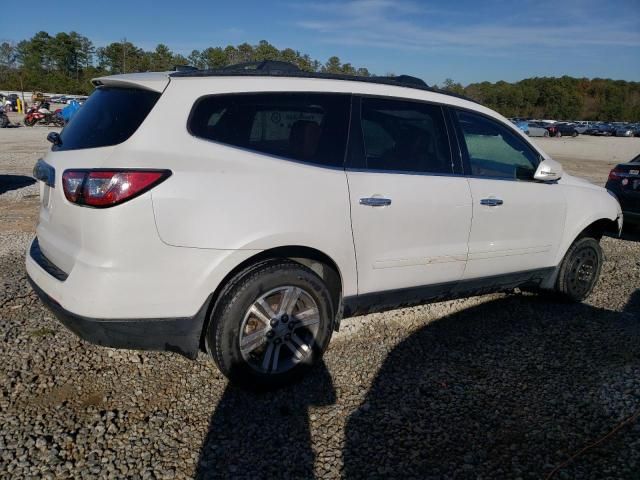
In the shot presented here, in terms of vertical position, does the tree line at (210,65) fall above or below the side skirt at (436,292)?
above

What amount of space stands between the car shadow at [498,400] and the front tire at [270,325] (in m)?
0.50

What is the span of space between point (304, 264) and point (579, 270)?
300 centimetres

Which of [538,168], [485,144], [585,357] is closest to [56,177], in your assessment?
[485,144]

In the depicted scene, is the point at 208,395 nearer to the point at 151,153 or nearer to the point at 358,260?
the point at 358,260

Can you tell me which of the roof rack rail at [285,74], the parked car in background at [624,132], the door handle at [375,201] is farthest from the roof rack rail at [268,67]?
the parked car in background at [624,132]

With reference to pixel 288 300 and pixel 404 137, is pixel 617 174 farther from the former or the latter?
pixel 288 300

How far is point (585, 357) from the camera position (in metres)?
3.80

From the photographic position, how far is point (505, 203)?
397 cm

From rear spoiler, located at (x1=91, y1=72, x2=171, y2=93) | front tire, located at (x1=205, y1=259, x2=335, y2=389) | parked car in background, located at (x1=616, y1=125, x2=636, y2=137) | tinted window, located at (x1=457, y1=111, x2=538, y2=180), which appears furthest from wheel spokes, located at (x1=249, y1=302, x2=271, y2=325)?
parked car in background, located at (x1=616, y1=125, x2=636, y2=137)

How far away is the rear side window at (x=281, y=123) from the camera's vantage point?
113 inches

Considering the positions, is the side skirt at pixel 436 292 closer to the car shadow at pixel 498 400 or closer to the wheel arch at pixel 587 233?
the wheel arch at pixel 587 233

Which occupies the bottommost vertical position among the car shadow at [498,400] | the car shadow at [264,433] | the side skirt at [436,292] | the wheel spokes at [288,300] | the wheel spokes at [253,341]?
the car shadow at [264,433]

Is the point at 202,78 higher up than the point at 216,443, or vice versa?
the point at 202,78

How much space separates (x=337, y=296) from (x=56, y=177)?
1778mm
